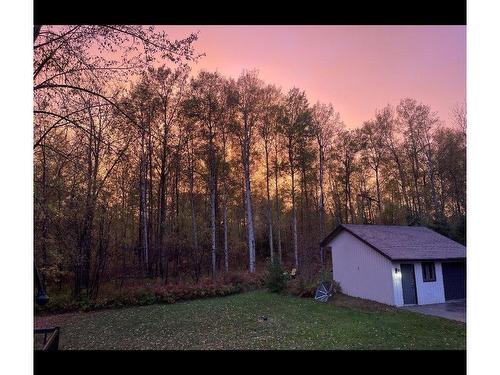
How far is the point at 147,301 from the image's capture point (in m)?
10.5

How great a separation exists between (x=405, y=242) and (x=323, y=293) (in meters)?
3.33

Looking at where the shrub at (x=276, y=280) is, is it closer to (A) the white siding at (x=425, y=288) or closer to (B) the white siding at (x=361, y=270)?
(B) the white siding at (x=361, y=270)

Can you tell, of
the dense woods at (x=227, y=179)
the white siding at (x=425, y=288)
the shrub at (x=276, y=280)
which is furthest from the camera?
the shrub at (x=276, y=280)

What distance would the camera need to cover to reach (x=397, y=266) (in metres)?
9.91

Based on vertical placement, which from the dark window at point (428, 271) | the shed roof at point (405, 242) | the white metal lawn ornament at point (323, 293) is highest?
the shed roof at point (405, 242)

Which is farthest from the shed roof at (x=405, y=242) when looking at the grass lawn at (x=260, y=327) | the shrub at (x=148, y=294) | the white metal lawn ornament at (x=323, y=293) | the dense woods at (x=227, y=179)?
the shrub at (x=148, y=294)

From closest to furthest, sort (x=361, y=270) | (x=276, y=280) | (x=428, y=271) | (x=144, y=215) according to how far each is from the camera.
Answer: (x=428, y=271)
(x=361, y=270)
(x=276, y=280)
(x=144, y=215)

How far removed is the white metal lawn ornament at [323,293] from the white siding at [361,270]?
0.84m

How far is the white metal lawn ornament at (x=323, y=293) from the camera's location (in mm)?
10531

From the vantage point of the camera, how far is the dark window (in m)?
10.4

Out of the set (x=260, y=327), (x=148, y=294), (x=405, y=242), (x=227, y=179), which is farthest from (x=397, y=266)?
(x=227, y=179)

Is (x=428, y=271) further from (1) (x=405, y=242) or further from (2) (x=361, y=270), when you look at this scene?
(2) (x=361, y=270)

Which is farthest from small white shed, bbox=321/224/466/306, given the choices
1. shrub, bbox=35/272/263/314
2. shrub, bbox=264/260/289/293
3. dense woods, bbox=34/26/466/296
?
shrub, bbox=35/272/263/314
